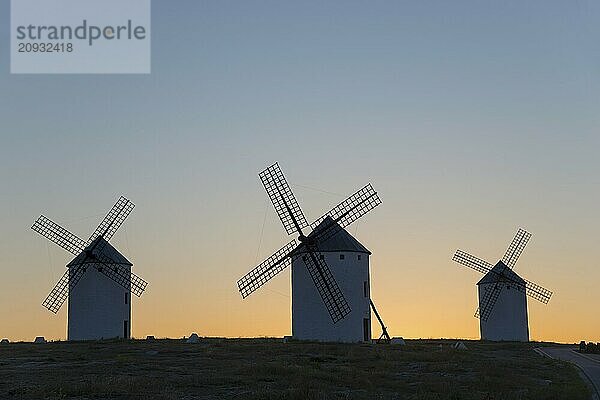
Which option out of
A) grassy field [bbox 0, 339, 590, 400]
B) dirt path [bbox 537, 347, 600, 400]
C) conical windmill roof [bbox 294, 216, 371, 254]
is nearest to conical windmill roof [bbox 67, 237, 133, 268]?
grassy field [bbox 0, 339, 590, 400]

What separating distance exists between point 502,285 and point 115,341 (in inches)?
1380

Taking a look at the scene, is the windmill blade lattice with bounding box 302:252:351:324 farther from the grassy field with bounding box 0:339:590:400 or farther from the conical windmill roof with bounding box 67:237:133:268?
the conical windmill roof with bounding box 67:237:133:268

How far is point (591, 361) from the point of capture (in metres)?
48.6

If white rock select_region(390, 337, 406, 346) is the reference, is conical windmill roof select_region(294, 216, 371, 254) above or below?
above

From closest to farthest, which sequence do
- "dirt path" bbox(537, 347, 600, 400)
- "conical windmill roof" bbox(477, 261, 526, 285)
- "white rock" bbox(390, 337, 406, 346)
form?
"dirt path" bbox(537, 347, 600, 400)
"white rock" bbox(390, 337, 406, 346)
"conical windmill roof" bbox(477, 261, 526, 285)

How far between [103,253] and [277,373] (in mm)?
31394

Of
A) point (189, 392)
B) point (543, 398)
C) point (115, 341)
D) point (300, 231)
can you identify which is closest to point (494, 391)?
point (543, 398)

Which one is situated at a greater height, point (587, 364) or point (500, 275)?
point (500, 275)

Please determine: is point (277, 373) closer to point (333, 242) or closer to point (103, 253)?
point (333, 242)

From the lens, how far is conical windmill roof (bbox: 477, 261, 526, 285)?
75.1 meters

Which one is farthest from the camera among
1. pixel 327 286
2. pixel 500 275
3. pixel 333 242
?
pixel 500 275

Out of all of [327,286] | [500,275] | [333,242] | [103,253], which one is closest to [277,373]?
[327,286]

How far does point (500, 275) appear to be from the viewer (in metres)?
75.1

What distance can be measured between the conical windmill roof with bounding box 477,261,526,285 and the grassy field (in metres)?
23.6
